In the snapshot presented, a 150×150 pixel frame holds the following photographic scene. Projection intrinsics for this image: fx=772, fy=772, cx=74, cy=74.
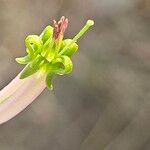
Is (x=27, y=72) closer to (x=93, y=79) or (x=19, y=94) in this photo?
(x=19, y=94)

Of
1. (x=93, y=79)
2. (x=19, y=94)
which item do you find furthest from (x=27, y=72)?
(x=93, y=79)

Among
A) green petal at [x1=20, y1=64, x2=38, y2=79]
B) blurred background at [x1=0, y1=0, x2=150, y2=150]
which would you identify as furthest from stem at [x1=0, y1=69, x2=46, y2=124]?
blurred background at [x1=0, y1=0, x2=150, y2=150]

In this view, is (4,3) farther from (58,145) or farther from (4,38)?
(58,145)

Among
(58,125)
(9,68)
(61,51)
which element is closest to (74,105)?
(58,125)

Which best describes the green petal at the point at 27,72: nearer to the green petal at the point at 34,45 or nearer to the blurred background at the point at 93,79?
the green petal at the point at 34,45

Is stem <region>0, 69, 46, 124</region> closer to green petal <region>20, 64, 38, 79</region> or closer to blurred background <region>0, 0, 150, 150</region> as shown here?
green petal <region>20, 64, 38, 79</region>
